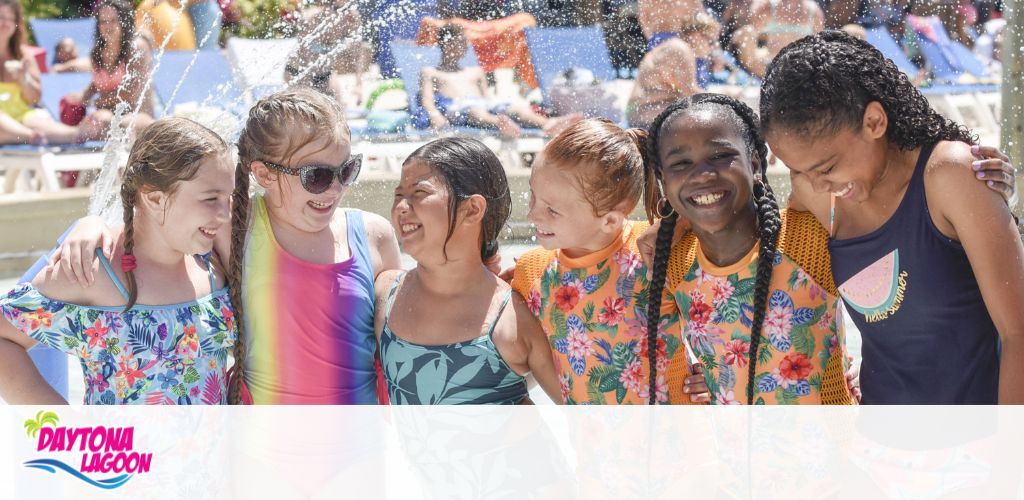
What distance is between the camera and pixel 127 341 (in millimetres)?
2436

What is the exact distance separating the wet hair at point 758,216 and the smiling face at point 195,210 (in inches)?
38.9

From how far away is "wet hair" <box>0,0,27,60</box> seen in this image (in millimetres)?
8742

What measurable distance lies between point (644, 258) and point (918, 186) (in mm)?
Answer: 627

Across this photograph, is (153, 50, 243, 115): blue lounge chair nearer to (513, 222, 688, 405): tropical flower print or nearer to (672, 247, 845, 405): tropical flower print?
(513, 222, 688, 405): tropical flower print

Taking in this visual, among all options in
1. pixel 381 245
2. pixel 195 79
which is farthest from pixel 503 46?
pixel 381 245

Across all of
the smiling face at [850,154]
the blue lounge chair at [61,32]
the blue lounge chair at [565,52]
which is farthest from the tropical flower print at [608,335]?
the blue lounge chair at [61,32]

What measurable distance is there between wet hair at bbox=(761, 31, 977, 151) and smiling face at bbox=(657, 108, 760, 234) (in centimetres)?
15

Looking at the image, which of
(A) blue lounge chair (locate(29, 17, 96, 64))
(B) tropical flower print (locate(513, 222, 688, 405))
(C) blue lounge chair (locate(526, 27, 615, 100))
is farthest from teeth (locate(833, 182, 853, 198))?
(A) blue lounge chair (locate(29, 17, 96, 64))

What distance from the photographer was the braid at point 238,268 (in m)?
2.57

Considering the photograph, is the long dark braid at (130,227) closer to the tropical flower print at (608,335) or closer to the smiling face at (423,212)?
the smiling face at (423,212)

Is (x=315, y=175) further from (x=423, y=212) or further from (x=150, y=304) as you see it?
(x=150, y=304)

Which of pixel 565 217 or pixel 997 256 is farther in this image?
pixel 565 217
